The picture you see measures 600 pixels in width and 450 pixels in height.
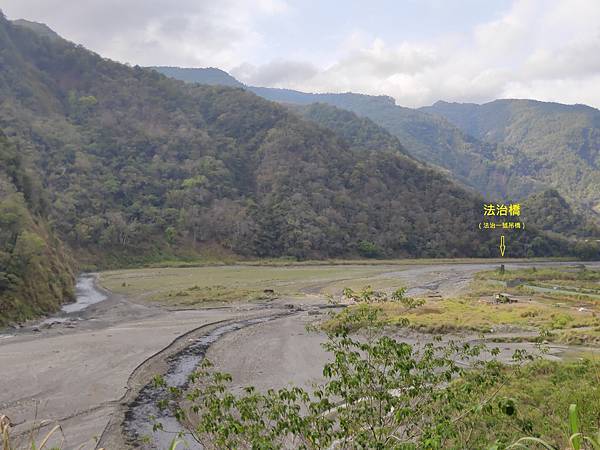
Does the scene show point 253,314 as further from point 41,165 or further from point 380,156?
point 380,156

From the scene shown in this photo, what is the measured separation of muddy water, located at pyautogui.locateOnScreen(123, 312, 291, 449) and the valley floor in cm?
32

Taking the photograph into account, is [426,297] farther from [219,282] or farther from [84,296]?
[84,296]

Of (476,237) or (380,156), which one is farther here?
(380,156)

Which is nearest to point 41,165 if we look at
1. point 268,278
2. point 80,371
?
point 268,278

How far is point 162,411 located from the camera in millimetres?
16766

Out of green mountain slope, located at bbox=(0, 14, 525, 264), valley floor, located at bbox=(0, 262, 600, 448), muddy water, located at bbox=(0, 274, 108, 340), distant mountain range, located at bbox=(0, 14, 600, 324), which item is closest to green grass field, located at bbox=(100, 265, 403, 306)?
valley floor, located at bbox=(0, 262, 600, 448)

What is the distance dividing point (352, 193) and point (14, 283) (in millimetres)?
92129

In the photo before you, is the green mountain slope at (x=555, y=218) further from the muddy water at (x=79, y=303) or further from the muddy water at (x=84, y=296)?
the muddy water at (x=79, y=303)

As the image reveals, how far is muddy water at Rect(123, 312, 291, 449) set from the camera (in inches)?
566

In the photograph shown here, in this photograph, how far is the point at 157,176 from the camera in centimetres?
10938

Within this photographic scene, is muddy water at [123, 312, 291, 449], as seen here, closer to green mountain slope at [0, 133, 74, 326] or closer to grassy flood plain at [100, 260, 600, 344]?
grassy flood plain at [100, 260, 600, 344]

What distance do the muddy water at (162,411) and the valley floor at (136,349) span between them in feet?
1.03

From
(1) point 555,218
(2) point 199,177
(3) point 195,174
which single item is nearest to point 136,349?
(2) point 199,177

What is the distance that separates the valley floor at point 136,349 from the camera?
16562 mm
